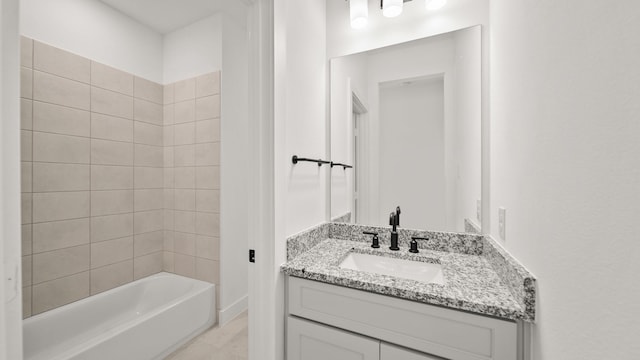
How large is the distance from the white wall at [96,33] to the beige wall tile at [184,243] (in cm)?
158

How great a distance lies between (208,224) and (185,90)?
131cm

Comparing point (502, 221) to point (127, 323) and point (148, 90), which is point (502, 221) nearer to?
point (127, 323)

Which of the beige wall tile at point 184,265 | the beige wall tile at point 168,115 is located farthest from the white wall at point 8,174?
the beige wall tile at point 168,115

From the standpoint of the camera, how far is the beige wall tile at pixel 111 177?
1.98 metres

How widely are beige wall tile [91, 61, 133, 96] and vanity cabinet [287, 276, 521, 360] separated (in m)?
2.31

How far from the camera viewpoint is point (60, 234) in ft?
5.80

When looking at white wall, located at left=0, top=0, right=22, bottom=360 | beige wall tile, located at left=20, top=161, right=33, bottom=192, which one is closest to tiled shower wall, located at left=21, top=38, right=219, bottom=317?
beige wall tile, located at left=20, top=161, right=33, bottom=192

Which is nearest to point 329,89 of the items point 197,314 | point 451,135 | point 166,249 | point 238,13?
point 451,135

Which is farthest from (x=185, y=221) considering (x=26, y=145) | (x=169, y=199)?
(x=26, y=145)

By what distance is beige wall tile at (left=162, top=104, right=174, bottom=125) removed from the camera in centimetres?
239

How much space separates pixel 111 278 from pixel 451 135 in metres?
2.87

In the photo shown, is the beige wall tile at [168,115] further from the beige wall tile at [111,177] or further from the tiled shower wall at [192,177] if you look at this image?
the beige wall tile at [111,177]

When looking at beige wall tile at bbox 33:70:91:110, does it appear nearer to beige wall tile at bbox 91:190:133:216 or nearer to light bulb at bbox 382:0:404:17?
beige wall tile at bbox 91:190:133:216

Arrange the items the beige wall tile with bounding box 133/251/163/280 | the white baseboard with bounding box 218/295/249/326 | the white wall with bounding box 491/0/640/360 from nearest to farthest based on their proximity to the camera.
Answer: the white wall with bounding box 491/0/640/360, the white baseboard with bounding box 218/295/249/326, the beige wall tile with bounding box 133/251/163/280
